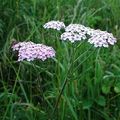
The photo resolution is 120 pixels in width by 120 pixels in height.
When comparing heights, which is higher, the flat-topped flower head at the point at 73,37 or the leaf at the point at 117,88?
the flat-topped flower head at the point at 73,37

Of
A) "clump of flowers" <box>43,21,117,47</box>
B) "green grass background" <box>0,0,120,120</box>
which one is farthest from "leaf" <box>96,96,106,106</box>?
"clump of flowers" <box>43,21,117,47</box>

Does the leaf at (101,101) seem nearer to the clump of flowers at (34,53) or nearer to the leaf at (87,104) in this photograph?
the leaf at (87,104)

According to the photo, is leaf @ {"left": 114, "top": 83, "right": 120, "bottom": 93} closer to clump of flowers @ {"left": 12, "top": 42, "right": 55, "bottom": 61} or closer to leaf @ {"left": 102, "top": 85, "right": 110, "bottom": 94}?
leaf @ {"left": 102, "top": 85, "right": 110, "bottom": 94}

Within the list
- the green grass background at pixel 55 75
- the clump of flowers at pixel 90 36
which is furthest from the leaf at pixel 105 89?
the clump of flowers at pixel 90 36

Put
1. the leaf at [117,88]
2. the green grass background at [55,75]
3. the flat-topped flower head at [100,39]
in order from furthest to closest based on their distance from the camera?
the leaf at [117,88] → the green grass background at [55,75] → the flat-topped flower head at [100,39]

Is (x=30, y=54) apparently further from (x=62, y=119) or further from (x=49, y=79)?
(x=49, y=79)

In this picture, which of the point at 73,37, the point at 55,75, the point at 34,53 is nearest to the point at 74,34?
the point at 73,37

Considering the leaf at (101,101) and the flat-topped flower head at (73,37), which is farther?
the leaf at (101,101)

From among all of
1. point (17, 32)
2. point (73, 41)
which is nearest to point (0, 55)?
point (17, 32)
